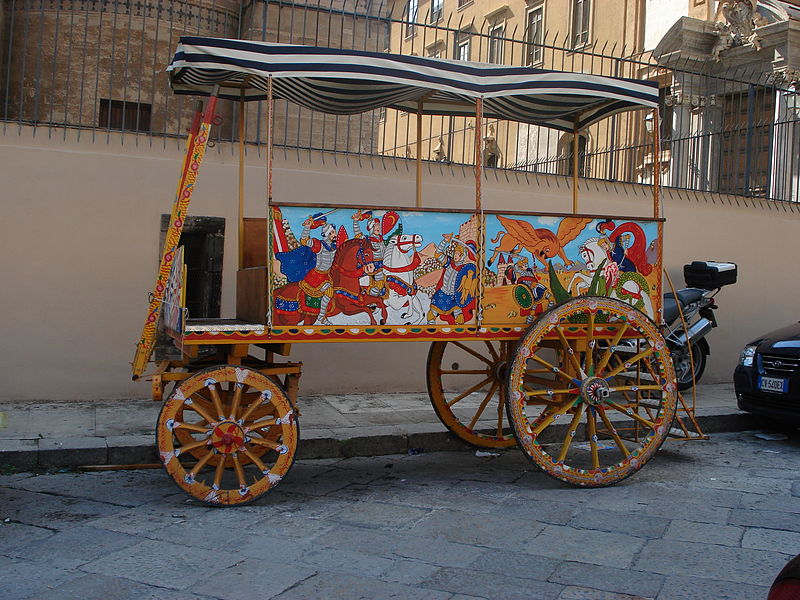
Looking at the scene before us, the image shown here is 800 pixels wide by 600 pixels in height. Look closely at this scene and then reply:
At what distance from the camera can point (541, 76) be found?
5.29 metres

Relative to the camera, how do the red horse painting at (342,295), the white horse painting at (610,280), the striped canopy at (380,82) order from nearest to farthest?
1. the striped canopy at (380,82)
2. the red horse painting at (342,295)
3. the white horse painting at (610,280)

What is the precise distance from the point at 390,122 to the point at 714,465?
15.8 ft

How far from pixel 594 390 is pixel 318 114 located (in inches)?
169

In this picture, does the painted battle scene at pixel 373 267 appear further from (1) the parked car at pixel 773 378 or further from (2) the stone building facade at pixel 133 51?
(1) the parked car at pixel 773 378

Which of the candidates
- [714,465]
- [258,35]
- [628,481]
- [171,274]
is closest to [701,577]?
[628,481]

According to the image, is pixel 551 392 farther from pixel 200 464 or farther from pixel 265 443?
pixel 200 464

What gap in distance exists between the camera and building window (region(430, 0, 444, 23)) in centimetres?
2737

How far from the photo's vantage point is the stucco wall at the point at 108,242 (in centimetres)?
688

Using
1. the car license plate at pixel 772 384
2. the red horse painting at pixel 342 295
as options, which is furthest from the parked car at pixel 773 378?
the red horse painting at pixel 342 295

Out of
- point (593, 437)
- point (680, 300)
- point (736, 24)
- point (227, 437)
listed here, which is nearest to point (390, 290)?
point (227, 437)

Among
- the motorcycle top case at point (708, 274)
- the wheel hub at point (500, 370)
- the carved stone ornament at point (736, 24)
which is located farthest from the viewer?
the carved stone ornament at point (736, 24)

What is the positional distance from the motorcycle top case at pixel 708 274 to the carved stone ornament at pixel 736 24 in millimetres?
8663

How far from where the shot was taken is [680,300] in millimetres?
8414

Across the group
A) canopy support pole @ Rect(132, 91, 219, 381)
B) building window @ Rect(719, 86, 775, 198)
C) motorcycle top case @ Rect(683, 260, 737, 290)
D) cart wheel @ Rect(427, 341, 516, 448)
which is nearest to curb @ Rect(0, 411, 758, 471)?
cart wheel @ Rect(427, 341, 516, 448)
